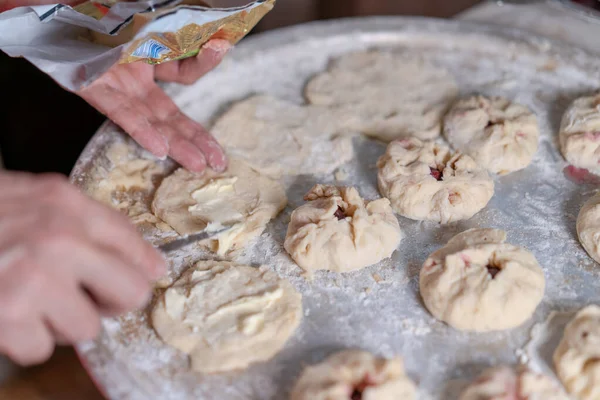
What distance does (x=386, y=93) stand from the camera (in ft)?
6.85

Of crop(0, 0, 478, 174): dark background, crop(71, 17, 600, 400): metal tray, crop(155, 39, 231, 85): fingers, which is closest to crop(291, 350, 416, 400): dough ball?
crop(71, 17, 600, 400): metal tray

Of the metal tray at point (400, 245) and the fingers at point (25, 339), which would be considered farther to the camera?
the metal tray at point (400, 245)

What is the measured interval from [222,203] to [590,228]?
1.00 meters

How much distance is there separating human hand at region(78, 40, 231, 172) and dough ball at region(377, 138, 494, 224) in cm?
51

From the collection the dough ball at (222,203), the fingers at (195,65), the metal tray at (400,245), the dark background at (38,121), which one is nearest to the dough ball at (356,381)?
the metal tray at (400,245)

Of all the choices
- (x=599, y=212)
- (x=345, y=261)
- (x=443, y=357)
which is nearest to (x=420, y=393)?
(x=443, y=357)

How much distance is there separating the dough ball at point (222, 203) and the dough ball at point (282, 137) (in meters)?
0.08

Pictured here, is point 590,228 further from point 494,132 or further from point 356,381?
point 356,381

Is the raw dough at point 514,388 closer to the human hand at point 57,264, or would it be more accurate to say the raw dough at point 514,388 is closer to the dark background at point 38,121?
the human hand at point 57,264

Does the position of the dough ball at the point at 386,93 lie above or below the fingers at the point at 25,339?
below

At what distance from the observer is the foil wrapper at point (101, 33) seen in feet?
4.93

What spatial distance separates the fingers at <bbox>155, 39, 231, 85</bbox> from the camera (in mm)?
1753

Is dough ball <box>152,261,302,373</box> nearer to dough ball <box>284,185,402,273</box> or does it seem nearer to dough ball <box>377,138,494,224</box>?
dough ball <box>284,185,402,273</box>

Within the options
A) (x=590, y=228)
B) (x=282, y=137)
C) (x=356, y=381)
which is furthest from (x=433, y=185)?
(x=356, y=381)
